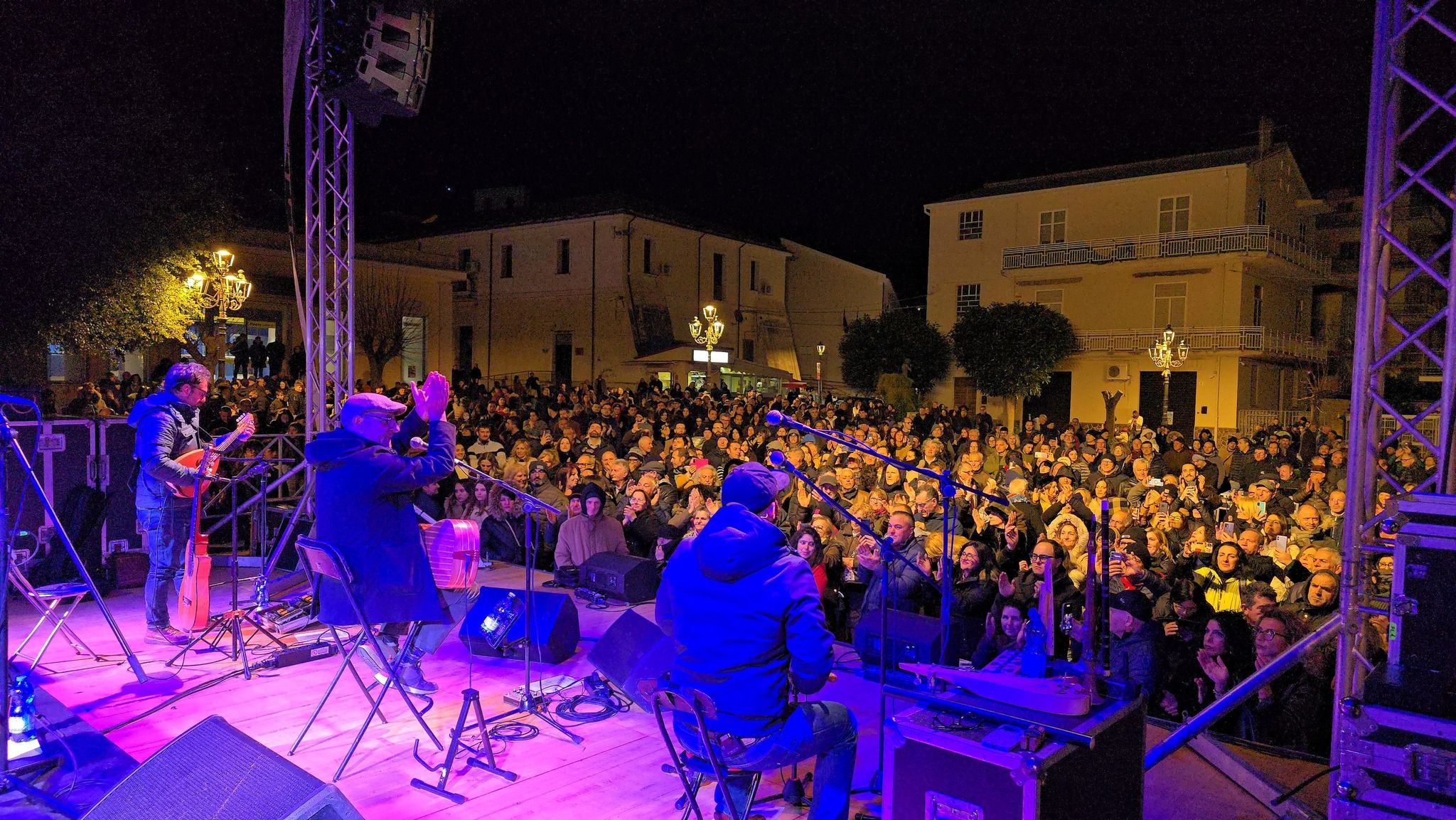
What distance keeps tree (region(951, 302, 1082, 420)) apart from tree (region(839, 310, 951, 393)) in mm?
1623

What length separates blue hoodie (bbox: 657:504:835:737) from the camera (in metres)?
2.87

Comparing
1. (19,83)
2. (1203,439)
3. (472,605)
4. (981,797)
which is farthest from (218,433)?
(1203,439)

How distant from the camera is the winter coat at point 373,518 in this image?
4.00m

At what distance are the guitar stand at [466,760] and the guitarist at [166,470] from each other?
2494 millimetres

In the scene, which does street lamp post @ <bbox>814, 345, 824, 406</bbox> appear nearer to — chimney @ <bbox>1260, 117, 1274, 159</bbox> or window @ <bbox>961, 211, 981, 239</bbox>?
window @ <bbox>961, 211, 981, 239</bbox>

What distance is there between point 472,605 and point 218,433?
677 cm

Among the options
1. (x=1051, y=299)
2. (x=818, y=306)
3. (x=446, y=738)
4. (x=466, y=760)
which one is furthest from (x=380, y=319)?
(x=466, y=760)

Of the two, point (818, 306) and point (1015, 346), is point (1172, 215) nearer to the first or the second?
point (1015, 346)

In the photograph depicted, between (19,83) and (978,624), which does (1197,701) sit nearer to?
(978,624)

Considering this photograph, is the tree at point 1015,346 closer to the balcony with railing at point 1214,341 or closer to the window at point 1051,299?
the balcony with railing at point 1214,341

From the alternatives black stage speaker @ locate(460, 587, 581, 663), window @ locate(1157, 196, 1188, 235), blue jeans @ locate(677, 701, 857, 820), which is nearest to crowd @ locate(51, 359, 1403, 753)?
blue jeans @ locate(677, 701, 857, 820)

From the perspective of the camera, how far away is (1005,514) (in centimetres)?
749

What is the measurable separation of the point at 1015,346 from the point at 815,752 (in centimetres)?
2516

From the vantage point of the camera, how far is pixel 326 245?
734 cm
